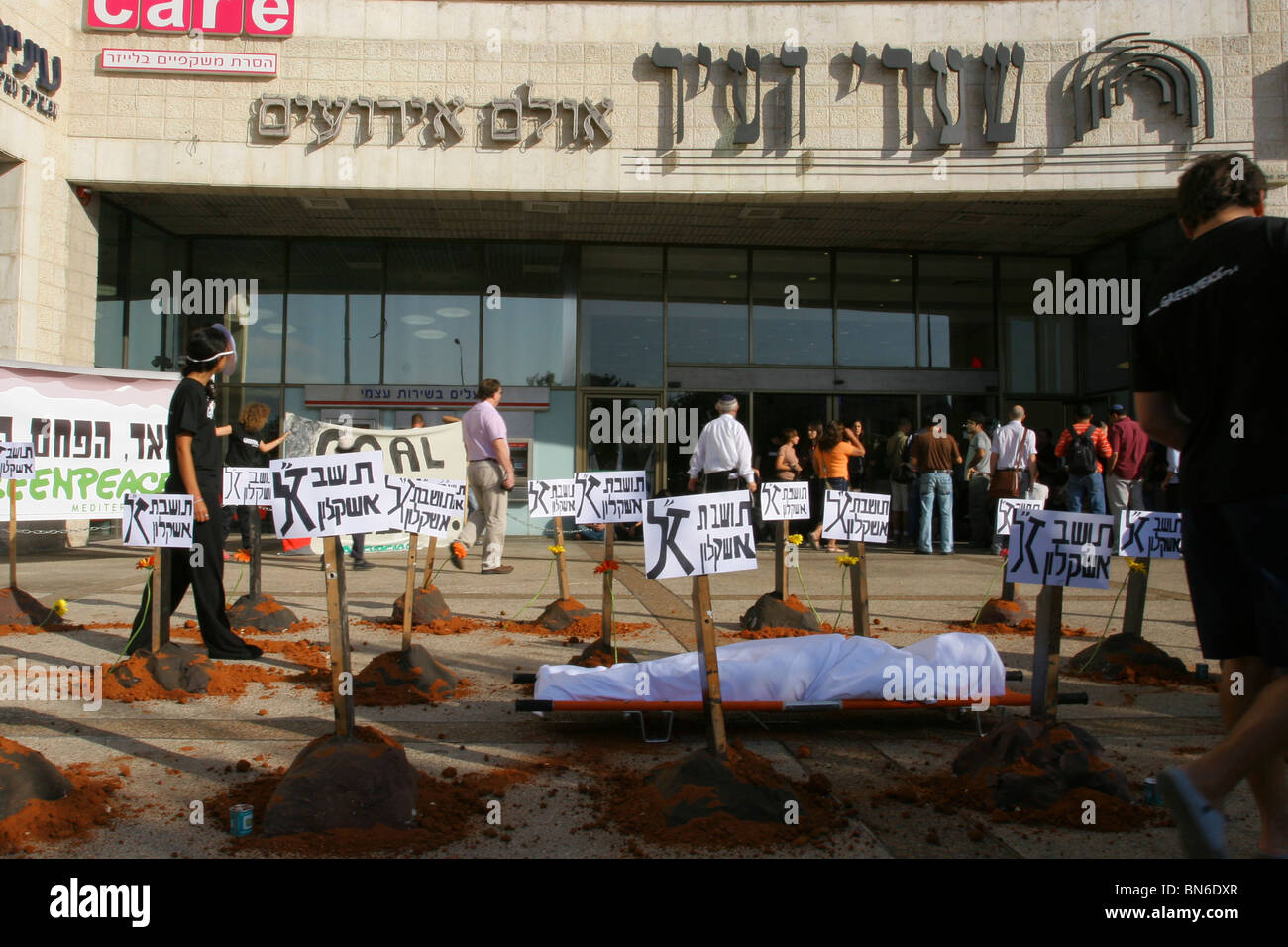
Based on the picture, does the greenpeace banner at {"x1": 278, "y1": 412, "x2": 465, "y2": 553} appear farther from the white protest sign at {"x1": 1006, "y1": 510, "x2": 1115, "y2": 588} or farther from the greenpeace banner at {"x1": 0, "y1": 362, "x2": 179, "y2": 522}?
the white protest sign at {"x1": 1006, "y1": 510, "x2": 1115, "y2": 588}

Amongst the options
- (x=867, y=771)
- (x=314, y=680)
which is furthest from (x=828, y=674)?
(x=314, y=680)

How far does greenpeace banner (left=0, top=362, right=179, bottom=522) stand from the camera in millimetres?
10367

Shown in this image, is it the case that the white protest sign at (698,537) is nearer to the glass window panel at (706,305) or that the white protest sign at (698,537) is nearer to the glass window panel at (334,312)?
the glass window panel at (706,305)

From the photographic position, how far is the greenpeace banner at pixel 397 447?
12234 mm

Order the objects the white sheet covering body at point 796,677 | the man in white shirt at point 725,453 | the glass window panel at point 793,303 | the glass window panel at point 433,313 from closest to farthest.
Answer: the white sheet covering body at point 796,677 → the man in white shirt at point 725,453 → the glass window panel at point 433,313 → the glass window panel at point 793,303

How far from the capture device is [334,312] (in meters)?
15.9

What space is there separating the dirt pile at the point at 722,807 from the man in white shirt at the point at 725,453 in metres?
6.09

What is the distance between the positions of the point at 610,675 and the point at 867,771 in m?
1.19

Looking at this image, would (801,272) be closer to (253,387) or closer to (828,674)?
(253,387)

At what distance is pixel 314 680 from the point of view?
16.2 ft

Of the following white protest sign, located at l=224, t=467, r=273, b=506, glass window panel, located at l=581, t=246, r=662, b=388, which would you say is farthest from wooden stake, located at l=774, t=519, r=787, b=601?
glass window panel, located at l=581, t=246, r=662, b=388

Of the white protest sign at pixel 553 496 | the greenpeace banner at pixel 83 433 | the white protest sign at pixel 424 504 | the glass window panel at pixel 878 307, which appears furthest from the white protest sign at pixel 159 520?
the glass window panel at pixel 878 307

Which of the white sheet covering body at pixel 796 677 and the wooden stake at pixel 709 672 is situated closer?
the wooden stake at pixel 709 672

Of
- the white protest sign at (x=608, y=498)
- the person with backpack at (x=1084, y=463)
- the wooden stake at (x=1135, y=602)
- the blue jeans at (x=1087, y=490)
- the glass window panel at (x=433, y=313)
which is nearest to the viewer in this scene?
the wooden stake at (x=1135, y=602)
